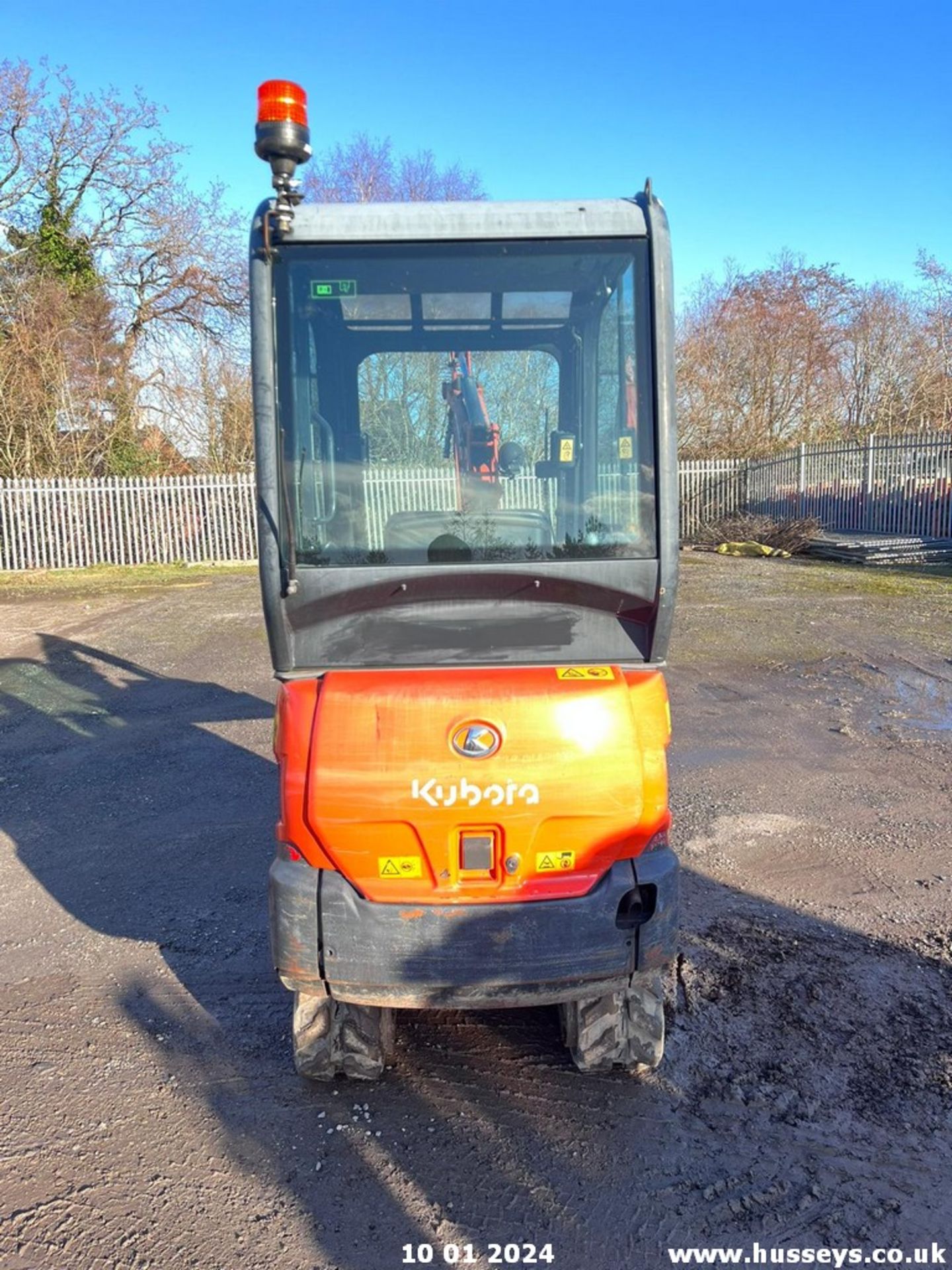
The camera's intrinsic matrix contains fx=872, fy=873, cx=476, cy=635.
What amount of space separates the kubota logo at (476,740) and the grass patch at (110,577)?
13.7m

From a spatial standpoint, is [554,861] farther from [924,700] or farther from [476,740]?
[924,700]

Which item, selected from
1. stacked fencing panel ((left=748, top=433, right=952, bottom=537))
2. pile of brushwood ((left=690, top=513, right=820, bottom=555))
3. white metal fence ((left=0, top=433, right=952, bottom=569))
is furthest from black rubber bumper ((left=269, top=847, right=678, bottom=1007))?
pile of brushwood ((left=690, top=513, right=820, bottom=555))

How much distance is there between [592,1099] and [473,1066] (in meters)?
0.43

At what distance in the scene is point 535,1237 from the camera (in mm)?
2334

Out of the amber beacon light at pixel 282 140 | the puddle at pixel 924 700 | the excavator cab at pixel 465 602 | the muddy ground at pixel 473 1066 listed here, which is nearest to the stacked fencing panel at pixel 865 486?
the puddle at pixel 924 700

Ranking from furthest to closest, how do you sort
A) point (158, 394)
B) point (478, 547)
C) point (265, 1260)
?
1. point (158, 394)
2. point (478, 547)
3. point (265, 1260)

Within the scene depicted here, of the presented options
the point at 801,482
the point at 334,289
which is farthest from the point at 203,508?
the point at 334,289

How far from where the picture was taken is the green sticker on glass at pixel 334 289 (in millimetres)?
2684

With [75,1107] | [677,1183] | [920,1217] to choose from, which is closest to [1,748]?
[75,1107]

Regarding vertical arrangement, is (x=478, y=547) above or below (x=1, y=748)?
above

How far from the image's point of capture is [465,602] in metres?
2.73

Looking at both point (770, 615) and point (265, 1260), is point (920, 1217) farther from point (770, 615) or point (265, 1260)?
point (770, 615)

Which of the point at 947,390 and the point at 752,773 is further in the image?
the point at 947,390

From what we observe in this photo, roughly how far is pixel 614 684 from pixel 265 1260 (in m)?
1.80
